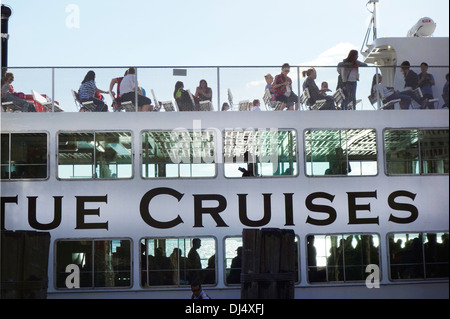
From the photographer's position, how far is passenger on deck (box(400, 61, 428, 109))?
14.9 m

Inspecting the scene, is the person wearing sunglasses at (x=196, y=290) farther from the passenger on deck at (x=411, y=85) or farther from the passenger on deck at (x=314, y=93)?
the passenger on deck at (x=411, y=85)

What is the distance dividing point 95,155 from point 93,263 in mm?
2175

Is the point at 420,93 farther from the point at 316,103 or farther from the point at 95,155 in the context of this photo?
the point at 95,155

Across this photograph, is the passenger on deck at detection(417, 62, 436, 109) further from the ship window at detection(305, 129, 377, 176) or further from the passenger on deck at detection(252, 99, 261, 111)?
the passenger on deck at detection(252, 99, 261, 111)

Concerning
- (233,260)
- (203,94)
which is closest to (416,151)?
(233,260)

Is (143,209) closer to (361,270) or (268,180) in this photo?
(268,180)

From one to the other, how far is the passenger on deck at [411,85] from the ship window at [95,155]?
6075 mm

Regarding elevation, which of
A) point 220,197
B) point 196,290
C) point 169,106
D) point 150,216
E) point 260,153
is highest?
point 169,106

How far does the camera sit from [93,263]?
13.6m

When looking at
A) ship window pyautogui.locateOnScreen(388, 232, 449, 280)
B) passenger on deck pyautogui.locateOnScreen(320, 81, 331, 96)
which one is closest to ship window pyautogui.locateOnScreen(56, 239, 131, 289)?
passenger on deck pyautogui.locateOnScreen(320, 81, 331, 96)

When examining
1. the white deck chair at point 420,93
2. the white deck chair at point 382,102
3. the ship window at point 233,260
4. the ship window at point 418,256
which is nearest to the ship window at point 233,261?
the ship window at point 233,260

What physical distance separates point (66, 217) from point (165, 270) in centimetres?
227
